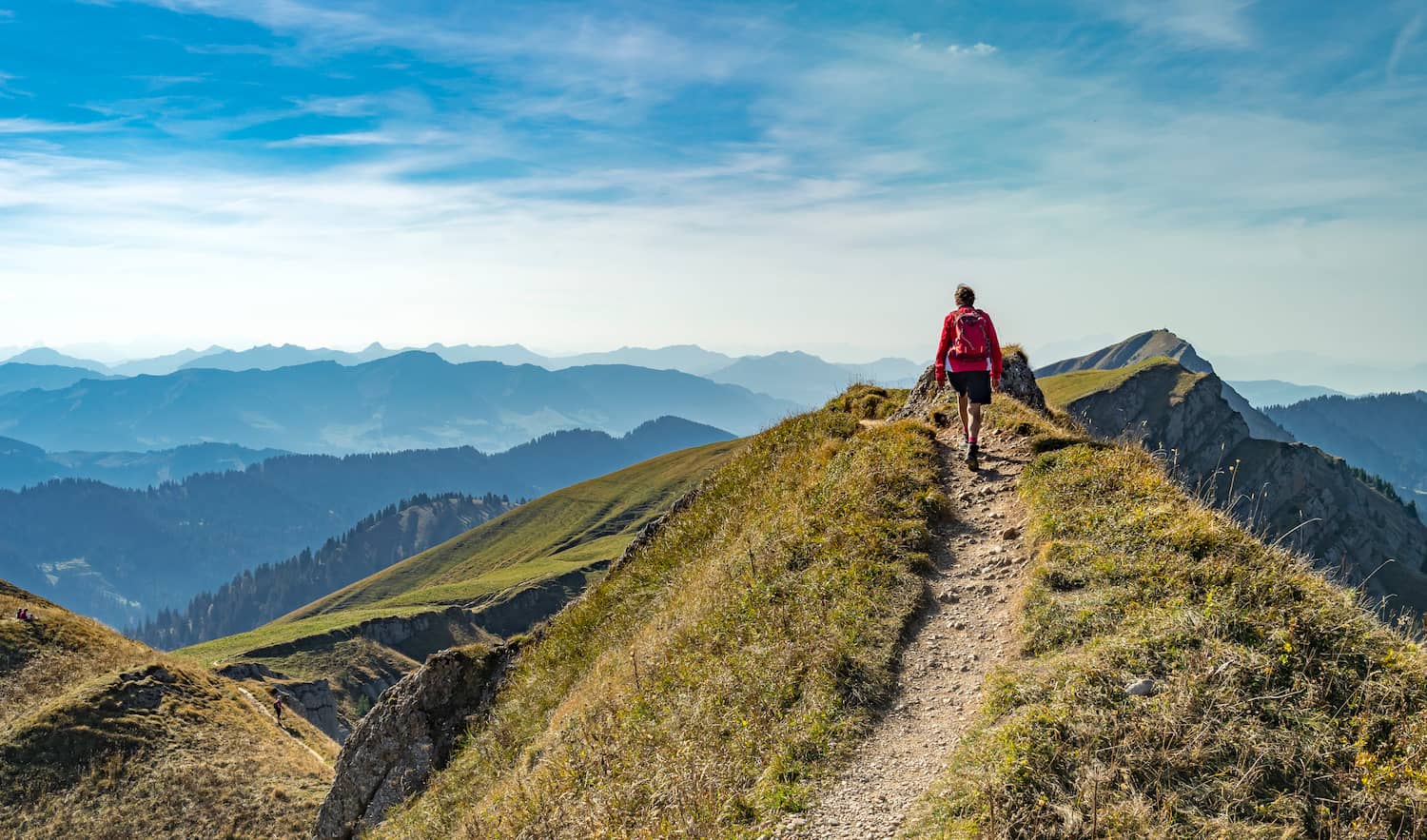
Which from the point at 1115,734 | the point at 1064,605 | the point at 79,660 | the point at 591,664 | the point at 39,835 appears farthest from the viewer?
the point at 79,660

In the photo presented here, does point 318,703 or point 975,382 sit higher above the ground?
point 975,382

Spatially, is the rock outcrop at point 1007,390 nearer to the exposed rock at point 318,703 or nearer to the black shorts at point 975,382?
the black shorts at point 975,382

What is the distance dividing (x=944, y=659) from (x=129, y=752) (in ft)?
138

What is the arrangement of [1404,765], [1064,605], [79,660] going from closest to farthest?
[1404,765] < [1064,605] < [79,660]

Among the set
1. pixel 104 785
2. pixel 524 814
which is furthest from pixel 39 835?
pixel 524 814

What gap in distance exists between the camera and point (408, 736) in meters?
21.8

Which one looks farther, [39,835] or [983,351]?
[39,835]

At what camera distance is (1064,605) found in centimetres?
1075

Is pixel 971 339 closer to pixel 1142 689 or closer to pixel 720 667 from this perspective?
pixel 720 667

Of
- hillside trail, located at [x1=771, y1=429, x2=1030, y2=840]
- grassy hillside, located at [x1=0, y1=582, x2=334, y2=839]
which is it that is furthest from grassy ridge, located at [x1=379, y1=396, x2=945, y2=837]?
grassy hillside, located at [x1=0, y1=582, x2=334, y2=839]

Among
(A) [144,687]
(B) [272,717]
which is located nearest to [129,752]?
(A) [144,687]

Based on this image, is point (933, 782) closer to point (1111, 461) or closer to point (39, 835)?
point (1111, 461)

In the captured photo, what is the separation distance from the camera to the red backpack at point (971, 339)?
16.9 meters

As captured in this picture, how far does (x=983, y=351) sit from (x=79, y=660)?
170ft
